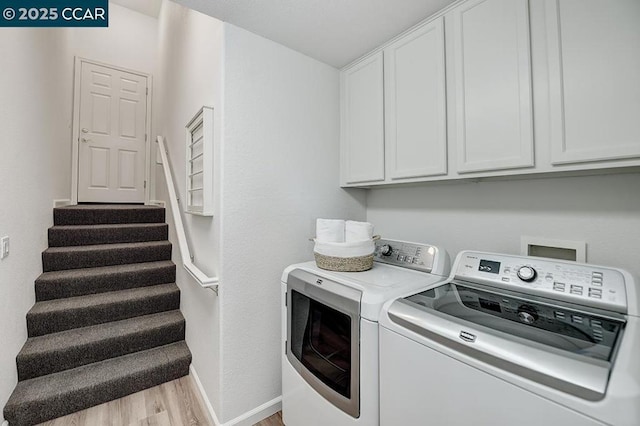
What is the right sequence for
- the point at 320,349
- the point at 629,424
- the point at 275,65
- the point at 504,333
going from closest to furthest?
the point at 629,424 → the point at 504,333 → the point at 320,349 → the point at 275,65

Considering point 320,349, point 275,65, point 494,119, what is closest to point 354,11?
point 275,65

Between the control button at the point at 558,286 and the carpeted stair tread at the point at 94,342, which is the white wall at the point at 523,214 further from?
the carpeted stair tread at the point at 94,342

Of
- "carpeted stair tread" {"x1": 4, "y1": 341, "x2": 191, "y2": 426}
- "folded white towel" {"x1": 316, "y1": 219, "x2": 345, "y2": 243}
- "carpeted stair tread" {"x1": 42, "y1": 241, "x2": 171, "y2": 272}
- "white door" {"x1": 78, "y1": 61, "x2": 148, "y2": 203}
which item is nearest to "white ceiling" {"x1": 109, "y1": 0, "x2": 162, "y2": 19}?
"white door" {"x1": 78, "y1": 61, "x2": 148, "y2": 203}

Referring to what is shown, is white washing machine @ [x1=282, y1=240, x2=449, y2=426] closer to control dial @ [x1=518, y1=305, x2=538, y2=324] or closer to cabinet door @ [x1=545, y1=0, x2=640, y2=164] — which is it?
control dial @ [x1=518, y1=305, x2=538, y2=324]

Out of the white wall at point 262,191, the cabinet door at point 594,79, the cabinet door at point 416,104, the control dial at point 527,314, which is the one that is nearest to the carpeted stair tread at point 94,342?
the white wall at point 262,191

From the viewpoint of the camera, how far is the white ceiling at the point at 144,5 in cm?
379

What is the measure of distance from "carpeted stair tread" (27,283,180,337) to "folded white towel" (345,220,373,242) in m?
1.86

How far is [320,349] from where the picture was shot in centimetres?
131

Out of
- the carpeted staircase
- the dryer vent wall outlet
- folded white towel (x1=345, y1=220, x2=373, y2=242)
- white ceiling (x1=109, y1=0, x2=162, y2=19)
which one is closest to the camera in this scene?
the dryer vent wall outlet

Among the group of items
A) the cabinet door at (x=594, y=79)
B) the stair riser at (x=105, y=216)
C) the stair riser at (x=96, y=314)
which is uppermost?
the cabinet door at (x=594, y=79)

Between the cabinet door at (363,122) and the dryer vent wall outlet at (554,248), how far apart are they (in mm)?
826

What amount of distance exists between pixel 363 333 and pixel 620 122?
3.79 feet

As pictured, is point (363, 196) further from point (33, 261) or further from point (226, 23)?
point (33, 261)

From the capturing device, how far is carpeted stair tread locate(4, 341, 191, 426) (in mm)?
1553
